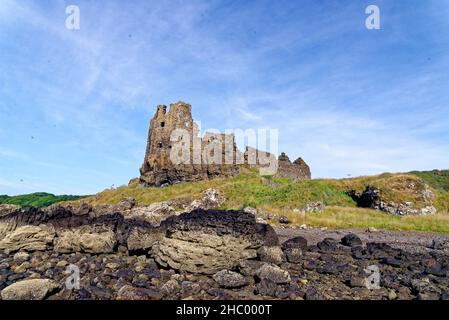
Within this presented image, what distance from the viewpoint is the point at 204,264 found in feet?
35.0

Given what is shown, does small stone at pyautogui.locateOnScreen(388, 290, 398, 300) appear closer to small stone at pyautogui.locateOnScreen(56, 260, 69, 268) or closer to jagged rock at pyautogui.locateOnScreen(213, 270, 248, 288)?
jagged rock at pyautogui.locateOnScreen(213, 270, 248, 288)

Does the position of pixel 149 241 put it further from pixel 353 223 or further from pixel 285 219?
pixel 353 223

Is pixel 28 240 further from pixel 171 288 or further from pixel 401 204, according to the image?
pixel 401 204

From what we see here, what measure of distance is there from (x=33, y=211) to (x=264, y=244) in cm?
A: 1450

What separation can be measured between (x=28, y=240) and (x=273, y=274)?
40.1 ft

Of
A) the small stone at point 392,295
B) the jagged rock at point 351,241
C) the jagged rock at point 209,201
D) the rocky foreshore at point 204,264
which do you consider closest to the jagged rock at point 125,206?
the jagged rock at point 209,201

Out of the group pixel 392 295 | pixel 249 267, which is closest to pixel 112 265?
pixel 249 267

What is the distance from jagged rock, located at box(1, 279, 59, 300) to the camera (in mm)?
8742

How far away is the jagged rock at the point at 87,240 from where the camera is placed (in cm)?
1397

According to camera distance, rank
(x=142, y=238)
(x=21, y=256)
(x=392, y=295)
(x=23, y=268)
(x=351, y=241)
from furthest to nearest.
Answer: (x=351, y=241) < (x=21, y=256) < (x=142, y=238) < (x=23, y=268) < (x=392, y=295)

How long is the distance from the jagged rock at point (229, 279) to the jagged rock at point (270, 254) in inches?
66.4

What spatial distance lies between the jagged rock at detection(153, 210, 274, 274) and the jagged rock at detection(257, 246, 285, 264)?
23cm

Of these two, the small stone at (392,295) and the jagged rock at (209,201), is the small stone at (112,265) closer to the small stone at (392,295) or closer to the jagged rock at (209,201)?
the small stone at (392,295)

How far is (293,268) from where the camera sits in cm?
1098
